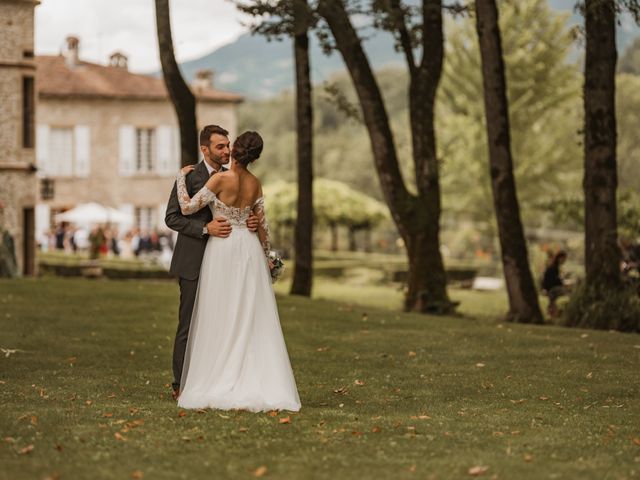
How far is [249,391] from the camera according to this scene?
9461mm

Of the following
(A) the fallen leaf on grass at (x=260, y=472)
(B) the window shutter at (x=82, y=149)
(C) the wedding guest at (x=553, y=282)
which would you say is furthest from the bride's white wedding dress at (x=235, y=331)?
(B) the window shutter at (x=82, y=149)

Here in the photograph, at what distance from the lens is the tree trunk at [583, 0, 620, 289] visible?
794 inches

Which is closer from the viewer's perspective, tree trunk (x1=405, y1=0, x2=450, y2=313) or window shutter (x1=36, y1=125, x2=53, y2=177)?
tree trunk (x1=405, y1=0, x2=450, y2=313)

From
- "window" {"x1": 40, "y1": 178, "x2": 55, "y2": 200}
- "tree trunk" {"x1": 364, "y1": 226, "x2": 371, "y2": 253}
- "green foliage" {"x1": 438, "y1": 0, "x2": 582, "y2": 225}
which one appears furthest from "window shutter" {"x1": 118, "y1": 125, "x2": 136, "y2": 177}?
"tree trunk" {"x1": 364, "y1": 226, "x2": 371, "y2": 253}

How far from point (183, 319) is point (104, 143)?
47.8 meters

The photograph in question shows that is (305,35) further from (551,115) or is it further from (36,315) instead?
(551,115)

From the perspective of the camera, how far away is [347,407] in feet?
33.2

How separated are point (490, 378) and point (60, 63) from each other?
162 ft

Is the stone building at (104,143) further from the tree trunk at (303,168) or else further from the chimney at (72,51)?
the tree trunk at (303,168)

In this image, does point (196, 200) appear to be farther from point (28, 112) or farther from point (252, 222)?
point (28, 112)

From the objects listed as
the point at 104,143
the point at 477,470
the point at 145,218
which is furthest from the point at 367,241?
the point at 477,470

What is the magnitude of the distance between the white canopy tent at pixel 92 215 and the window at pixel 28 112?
15499 millimetres

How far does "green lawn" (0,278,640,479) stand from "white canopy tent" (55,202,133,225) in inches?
1310

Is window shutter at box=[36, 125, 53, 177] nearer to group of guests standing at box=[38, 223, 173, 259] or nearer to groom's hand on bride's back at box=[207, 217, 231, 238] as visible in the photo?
group of guests standing at box=[38, 223, 173, 259]
